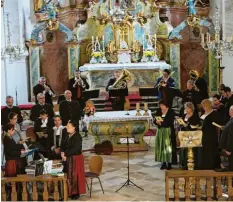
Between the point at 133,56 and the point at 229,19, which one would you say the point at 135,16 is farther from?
the point at 229,19

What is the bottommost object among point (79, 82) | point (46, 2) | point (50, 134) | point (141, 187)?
point (141, 187)

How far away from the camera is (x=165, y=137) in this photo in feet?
34.4

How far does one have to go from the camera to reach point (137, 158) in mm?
11945

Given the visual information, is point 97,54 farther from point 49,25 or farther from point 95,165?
point 95,165

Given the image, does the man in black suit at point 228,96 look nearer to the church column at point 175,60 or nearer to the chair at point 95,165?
the chair at point 95,165

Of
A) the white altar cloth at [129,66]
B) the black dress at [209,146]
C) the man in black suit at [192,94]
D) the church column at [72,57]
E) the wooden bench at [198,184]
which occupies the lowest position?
the wooden bench at [198,184]

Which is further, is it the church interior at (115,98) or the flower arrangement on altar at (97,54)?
the flower arrangement on altar at (97,54)

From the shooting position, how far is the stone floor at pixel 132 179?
29.1ft

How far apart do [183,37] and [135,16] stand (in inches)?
85.3

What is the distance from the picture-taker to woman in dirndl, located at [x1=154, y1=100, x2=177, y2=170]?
10.4m

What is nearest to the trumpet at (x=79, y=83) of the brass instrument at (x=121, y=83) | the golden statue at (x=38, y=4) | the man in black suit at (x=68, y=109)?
the brass instrument at (x=121, y=83)

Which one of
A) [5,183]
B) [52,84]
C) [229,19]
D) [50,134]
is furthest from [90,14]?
[5,183]

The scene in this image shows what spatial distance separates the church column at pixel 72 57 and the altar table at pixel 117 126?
7812 mm

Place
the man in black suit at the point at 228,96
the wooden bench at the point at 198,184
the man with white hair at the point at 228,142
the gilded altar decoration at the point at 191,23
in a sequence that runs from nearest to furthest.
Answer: the wooden bench at the point at 198,184, the man with white hair at the point at 228,142, the man in black suit at the point at 228,96, the gilded altar decoration at the point at 191,23
